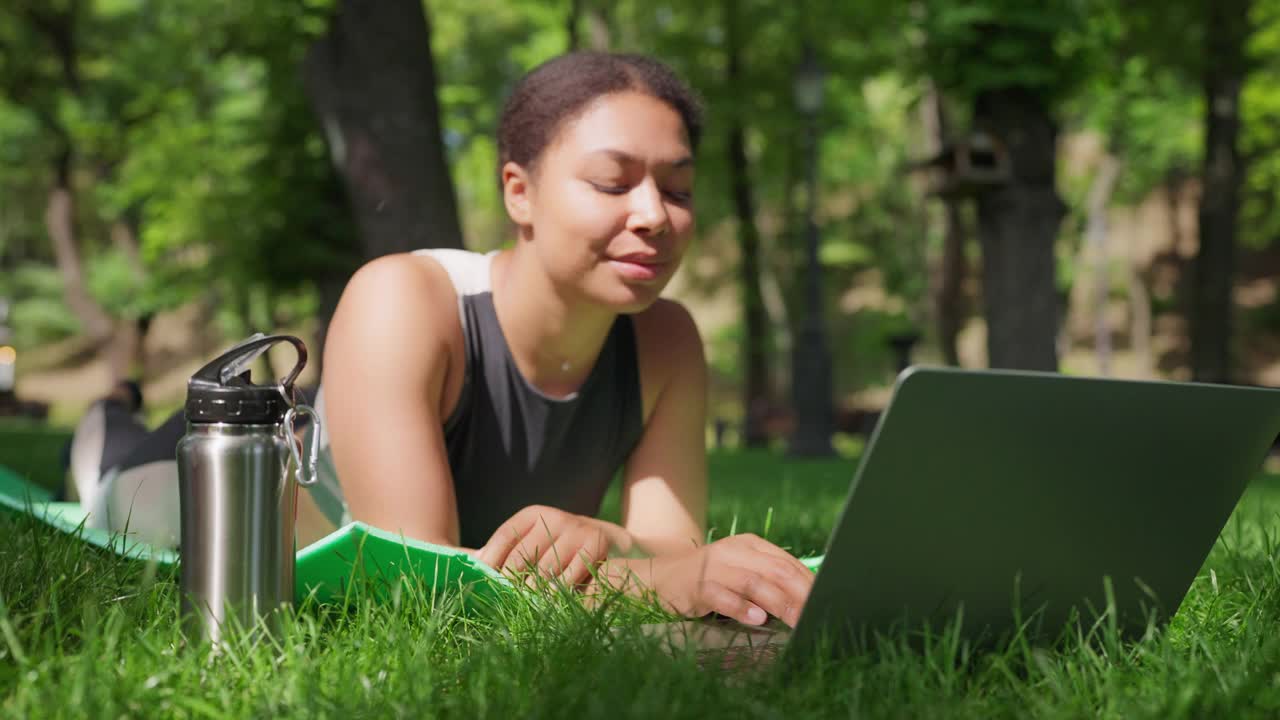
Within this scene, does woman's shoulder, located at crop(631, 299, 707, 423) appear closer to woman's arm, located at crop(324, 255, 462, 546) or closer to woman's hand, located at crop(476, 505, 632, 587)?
woman's arm, located at crop(324, 255, 462, 546)

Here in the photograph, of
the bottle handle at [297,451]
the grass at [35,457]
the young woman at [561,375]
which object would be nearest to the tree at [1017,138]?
the grass at [35,457]

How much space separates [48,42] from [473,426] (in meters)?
22.7

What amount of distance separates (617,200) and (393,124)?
4.39 meters

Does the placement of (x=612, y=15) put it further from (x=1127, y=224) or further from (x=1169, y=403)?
(x=1127, y=224)

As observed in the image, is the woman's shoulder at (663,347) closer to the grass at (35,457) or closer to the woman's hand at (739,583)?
the woman's hand at (739,583)

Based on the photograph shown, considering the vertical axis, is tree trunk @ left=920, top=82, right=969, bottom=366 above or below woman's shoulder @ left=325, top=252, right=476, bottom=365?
below

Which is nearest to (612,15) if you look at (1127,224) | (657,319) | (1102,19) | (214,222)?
(214,222)

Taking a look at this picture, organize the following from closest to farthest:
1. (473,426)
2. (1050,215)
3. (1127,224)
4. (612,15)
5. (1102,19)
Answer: (473,426), (1050,215), (1102,19), (612,15), (1127,224)

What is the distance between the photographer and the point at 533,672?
169 centimetres

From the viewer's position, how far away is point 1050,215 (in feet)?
34.0

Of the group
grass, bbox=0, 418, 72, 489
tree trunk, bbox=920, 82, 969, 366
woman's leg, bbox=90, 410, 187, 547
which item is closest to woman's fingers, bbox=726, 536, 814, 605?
woman's leg, bbox=90, 410, 187, 547

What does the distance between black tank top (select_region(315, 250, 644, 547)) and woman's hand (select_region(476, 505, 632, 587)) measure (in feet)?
1.85

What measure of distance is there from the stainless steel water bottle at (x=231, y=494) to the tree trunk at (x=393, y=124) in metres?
4.74

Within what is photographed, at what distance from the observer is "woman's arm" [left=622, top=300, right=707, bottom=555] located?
3016 mm
